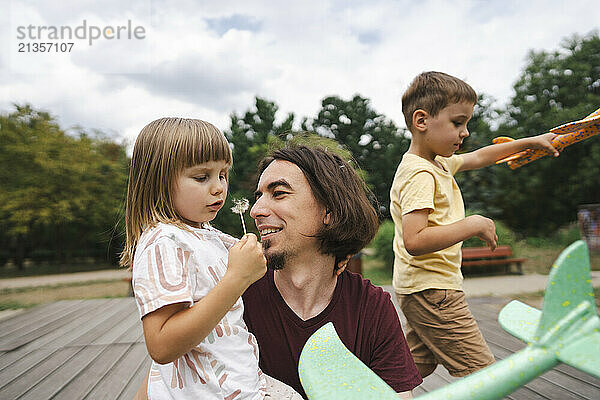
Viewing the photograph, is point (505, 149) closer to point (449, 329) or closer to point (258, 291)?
point (449, 329)

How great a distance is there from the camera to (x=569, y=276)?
0.50 meters

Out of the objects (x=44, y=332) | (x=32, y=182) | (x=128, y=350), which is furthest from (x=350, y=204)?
(x=32, y=182)

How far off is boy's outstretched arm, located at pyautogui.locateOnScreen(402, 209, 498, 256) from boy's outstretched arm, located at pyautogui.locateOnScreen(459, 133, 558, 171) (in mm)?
484

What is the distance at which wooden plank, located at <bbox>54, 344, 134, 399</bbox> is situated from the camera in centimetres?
273

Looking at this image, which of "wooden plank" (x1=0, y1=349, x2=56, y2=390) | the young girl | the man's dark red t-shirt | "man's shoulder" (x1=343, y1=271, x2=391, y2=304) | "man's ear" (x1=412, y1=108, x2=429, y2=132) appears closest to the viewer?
the young girl

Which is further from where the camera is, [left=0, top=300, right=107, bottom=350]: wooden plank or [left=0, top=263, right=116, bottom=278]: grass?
[left=0, top=263, right=116, bottom=278]: grass

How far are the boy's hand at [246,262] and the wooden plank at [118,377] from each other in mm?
2234

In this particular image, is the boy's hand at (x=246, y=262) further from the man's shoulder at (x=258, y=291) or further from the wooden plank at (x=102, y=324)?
the wooden plank at (x=102, y=324)

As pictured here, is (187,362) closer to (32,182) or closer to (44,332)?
(44,332)

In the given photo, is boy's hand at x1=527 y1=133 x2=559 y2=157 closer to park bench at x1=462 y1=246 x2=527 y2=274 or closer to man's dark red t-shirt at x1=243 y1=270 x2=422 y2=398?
man's dark red t-shirt at x1=243 y1=270 x2=422 y2=398

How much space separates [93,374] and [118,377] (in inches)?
8.9

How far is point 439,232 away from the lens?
1596mm

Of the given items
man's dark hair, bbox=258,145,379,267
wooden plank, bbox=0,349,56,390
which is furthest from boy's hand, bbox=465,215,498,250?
wooden plank, bbox=0,349,56,390

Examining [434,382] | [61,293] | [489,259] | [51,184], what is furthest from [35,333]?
[51,184]
